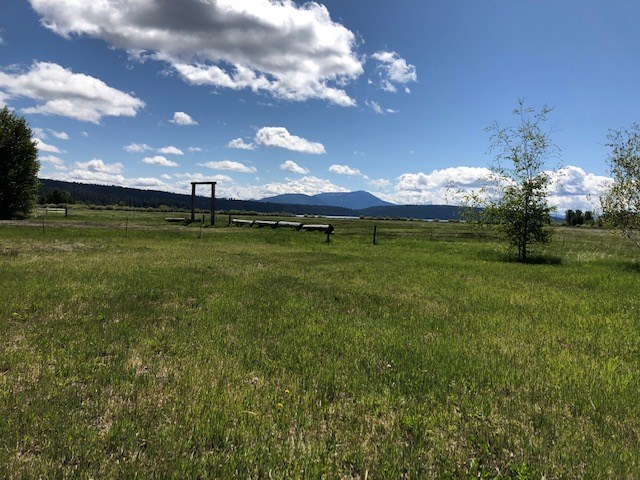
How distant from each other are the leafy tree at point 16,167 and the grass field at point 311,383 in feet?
176

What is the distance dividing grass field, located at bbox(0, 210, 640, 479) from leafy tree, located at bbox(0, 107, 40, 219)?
53704 mm

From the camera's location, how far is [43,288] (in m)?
12.6

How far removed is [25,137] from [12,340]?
64321 mm

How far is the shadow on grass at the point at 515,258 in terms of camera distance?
1055 inches

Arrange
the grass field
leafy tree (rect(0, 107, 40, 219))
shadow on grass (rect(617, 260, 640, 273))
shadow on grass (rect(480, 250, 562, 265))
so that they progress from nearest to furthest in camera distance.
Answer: the grass field
shadow on grass (rect(617, 260, 640, 273))
shadow on grass (rect(480, 250, 562, 265))
leafy tree (rect(0, 107, 40, 219))

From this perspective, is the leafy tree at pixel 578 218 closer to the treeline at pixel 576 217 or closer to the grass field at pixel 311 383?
the treeline at pixel 576 217

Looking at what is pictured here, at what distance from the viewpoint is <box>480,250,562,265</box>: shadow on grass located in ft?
87.9

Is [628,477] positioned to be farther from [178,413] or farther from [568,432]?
[178,413]

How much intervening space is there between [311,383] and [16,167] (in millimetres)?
66128

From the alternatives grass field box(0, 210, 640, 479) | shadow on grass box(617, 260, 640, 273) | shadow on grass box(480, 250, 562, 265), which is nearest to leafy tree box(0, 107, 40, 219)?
grass field box(0, 210, 640, 479)

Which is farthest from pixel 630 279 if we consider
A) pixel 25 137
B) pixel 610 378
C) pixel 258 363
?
pixel 25 137

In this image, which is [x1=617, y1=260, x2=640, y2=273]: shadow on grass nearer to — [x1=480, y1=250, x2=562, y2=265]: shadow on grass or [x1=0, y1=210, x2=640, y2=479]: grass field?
[x1=480, y1=250, x2=562, y2=265]: shadow on grass

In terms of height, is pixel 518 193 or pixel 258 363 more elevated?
pixel 518 193

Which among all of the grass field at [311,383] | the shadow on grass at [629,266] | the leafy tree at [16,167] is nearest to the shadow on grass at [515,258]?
the shadow on grass at [629,266]
